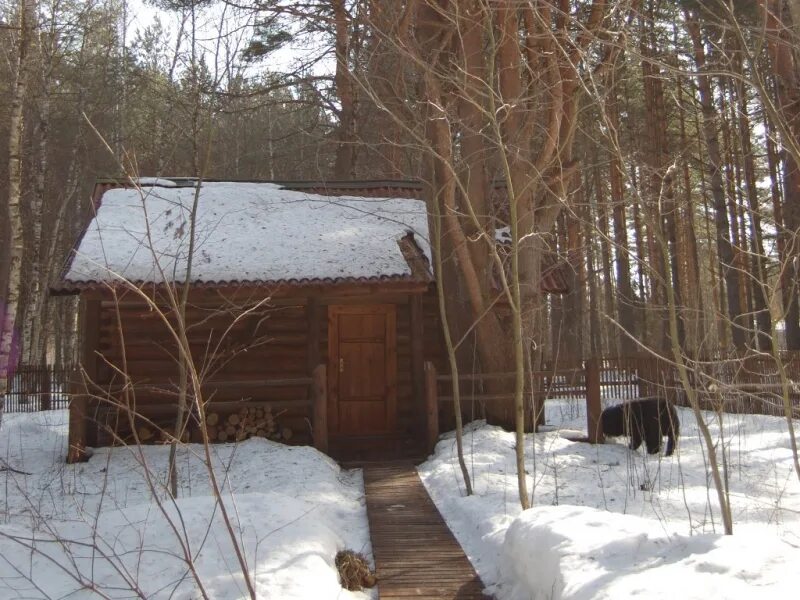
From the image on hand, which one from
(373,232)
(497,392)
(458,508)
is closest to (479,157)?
(373,232)

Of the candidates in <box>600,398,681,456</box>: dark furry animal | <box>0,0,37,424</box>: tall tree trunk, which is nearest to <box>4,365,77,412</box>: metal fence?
<box>0,0,37,424</box>: tall tree trunk

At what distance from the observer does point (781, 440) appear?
33.1 feet

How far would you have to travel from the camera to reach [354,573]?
4.79 metres

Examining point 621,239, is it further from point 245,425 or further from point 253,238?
point 245,425

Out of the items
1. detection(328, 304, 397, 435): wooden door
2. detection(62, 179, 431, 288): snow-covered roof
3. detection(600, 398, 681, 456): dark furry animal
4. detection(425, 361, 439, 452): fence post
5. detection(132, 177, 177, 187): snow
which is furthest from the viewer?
detection(132, 177, 177, 187): snow

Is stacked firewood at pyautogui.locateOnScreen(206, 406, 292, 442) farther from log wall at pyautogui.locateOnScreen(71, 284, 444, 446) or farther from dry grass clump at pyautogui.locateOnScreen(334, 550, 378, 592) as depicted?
dry grass clump at pyautogui.locateOnScreen(334, 550, 378, 592)

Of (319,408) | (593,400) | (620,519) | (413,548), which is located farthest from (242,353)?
(620,519)

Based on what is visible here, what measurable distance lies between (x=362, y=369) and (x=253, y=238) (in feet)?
8.93

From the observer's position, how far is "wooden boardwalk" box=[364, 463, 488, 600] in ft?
15.2

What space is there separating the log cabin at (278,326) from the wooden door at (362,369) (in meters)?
0.02

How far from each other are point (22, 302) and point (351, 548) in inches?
774

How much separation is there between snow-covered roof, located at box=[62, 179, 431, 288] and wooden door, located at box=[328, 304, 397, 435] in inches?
45.0

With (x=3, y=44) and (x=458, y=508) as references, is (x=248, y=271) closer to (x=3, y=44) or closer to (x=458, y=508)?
(x=458, y=508)

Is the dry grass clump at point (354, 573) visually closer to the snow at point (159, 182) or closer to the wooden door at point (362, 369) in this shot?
the wooden door at point (362, 369)
